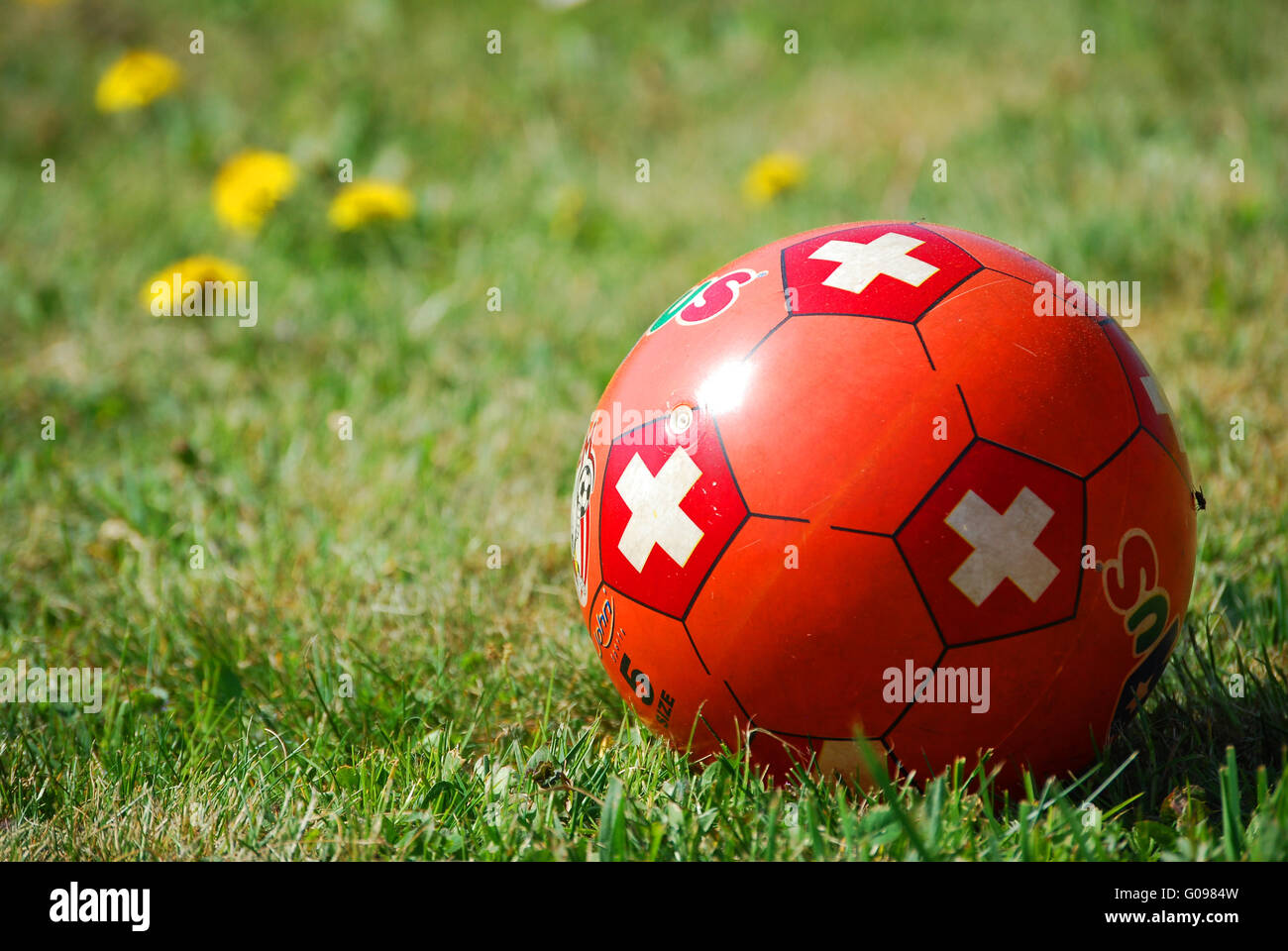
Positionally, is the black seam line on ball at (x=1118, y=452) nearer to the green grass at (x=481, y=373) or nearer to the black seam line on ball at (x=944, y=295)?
the black seam line on ball at (x=944, y=295)

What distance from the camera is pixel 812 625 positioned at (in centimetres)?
190

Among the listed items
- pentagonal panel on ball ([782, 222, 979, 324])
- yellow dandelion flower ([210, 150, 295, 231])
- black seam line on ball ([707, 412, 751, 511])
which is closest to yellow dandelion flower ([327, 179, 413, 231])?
yellow dandelion flower ([210, 150, 295, 231])

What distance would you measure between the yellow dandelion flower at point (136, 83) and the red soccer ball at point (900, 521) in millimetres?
5645

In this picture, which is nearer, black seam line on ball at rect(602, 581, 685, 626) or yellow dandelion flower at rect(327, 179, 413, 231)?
black seam line on ball at rect(602, 581, 685, 626)

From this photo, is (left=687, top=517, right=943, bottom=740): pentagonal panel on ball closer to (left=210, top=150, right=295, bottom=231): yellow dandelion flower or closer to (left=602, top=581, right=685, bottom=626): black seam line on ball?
(left=602, top=581, right=685, bottom=626): black seam line on ball

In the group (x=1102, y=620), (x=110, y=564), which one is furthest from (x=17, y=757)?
(x=1102, y=620)

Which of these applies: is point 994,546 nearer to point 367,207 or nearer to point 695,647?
point 695,647

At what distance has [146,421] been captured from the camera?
4.18 m

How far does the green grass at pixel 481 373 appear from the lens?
2154mm

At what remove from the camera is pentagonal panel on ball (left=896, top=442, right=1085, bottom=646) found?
1.87 m

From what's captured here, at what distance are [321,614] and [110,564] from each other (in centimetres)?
92

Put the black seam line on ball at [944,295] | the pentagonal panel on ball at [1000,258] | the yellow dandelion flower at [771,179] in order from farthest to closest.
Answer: the yellow dandelion flower at [771,179], the pentagonal panel on ball at [1000,258], the black seam line on ball at [944,295]

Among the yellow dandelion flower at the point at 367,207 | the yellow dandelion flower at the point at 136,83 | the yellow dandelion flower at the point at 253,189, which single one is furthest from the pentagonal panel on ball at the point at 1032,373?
the yellow dandelion flower at the point at 136,83
